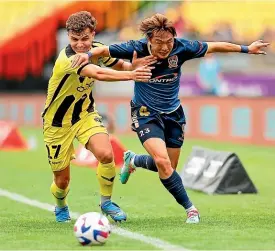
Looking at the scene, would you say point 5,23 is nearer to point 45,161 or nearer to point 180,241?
point 45,161

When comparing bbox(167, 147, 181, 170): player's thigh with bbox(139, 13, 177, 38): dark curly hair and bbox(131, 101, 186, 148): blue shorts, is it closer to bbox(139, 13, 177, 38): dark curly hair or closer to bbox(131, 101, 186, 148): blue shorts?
bbox(131, 101, 186, 148): blue shorts

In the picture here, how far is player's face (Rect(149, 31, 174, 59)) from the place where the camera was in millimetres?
9797

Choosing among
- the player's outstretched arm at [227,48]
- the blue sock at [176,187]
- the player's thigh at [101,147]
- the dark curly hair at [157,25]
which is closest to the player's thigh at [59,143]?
the player's thigh at [101,147]

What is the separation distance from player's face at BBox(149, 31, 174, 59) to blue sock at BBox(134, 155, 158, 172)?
1431 mm

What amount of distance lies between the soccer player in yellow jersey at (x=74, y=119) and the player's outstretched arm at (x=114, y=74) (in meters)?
0.21

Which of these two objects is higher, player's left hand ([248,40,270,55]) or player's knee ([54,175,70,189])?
player's left hand ([248,40,270,55])

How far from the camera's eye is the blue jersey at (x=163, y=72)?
9.98 metres

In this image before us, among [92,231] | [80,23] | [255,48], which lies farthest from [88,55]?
[92,231]

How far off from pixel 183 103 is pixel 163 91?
607 inches

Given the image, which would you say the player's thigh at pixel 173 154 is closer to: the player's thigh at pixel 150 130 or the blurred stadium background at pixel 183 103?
the player's thigh at pixel 150 130

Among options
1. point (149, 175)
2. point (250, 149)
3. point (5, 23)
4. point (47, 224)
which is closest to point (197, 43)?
point (47, 224)

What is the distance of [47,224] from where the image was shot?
1000 centimetres

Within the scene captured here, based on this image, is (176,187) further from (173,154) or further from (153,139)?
(173,154)

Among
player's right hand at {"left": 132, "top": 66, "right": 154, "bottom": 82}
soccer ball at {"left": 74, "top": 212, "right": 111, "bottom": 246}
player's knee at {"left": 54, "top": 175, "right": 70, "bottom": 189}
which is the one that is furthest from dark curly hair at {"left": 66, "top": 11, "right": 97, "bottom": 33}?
soccer ball at {"left": 74, "top": 212, "right": 111, "bottom": 246}
